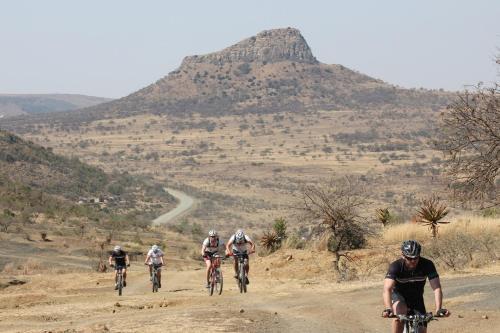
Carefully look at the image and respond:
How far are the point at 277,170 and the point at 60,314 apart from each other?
84.6 meters

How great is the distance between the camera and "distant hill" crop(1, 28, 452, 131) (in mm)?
162625

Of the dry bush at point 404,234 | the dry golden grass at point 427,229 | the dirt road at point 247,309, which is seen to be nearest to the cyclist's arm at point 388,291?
the dirt road at point 247,309

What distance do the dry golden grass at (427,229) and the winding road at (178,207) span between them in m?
34.4

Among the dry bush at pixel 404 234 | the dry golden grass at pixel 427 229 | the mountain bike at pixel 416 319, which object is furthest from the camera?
the dry bush at pixel 404 234

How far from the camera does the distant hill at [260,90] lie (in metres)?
163

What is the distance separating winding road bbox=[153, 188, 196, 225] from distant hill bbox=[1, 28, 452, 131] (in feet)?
251

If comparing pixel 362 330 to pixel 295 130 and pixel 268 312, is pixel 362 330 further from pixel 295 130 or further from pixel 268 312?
pixel 295 130

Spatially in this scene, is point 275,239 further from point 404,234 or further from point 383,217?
point 404,234

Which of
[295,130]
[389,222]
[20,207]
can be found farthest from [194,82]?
[389,222]

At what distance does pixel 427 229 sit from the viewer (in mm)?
28297

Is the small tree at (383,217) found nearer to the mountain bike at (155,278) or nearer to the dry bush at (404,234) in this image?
the dry bush at (404,234)

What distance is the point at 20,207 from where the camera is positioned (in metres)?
52.7

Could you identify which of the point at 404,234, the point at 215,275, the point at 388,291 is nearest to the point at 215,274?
the point at 215,275

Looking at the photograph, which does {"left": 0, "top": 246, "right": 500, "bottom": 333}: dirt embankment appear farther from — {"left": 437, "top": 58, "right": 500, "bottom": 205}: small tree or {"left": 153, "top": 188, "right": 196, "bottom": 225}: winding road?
{"left": 153, "top": 188, "right": 196, "bottom": 225}: winding road
